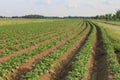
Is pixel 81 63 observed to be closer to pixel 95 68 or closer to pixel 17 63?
pixel 95 68

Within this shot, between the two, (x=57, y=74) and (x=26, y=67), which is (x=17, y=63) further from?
(x=57, y=74)

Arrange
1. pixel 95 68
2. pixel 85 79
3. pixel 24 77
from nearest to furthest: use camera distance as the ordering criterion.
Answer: pixel 24 77
pixel 85 79
pixel 95 68

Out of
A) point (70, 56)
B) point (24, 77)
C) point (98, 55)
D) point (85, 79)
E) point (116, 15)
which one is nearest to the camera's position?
point (24, 77)

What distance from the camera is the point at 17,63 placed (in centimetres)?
1378

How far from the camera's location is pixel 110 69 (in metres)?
14.1

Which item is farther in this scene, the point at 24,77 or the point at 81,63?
the point at 81,63

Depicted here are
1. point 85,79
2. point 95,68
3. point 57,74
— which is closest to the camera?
point 85,79

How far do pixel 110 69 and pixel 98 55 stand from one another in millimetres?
5913

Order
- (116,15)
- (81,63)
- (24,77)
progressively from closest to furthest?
(24,77) → (81,63) → (116,15)

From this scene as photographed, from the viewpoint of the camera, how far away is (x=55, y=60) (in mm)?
15836

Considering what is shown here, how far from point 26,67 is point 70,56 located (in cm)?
522

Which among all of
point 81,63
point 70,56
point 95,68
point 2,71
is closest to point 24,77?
point 2,71

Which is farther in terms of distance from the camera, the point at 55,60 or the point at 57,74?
the point at 55,60

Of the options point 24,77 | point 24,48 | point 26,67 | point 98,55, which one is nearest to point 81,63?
point 26,67
